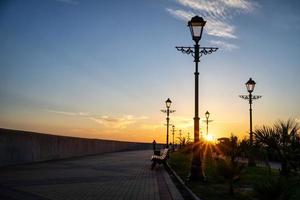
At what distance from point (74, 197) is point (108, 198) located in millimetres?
913

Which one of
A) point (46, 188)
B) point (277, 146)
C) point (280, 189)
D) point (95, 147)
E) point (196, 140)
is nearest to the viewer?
point (280, 189)

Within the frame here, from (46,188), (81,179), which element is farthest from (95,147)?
(46,188)

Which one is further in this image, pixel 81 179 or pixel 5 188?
pixel 81 179

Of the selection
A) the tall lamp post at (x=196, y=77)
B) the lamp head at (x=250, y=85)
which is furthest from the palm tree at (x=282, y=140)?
the lamp head at (x=250, y=85)

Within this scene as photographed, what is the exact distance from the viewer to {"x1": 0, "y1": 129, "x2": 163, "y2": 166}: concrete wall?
25.2 metres

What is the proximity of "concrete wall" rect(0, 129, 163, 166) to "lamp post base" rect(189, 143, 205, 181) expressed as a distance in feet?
35.9

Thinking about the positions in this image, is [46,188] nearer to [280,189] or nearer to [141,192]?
[141,192]

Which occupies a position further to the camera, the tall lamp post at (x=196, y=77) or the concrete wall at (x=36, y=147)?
the concrete wall at (x=36, y=147)

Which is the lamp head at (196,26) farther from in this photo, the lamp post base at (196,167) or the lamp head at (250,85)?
the lamp head at (250,85)

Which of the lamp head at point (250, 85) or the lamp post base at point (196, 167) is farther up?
the lamp head at point (250, 85)

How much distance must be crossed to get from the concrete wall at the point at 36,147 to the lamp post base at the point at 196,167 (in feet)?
35.9

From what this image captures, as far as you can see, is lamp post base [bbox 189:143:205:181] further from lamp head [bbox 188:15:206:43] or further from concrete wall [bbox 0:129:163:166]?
concrete wall [bbox 0:129:163:166]

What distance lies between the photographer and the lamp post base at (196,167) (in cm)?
1791

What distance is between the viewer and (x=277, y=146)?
552 inches
